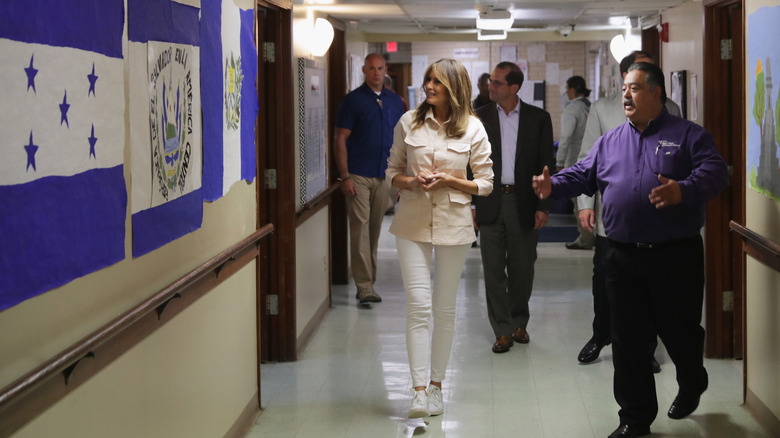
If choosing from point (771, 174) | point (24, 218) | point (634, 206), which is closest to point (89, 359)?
point (24, 218)

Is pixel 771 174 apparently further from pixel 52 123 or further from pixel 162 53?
pixel 52 123

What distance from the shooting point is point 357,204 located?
7.13m

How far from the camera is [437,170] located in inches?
175

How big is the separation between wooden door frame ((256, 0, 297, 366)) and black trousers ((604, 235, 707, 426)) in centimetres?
205

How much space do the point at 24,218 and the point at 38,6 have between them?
0.45 m

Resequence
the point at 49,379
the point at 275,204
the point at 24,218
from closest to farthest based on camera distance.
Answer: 1. the point at 24,218
2. the point at 49,379
3. the point at 275,204

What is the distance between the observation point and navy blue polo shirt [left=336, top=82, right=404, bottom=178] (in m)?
7.12

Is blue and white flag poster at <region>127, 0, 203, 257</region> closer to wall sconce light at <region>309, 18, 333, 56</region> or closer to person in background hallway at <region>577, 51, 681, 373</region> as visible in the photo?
person in background hallway at <region>577, 51, 681, 373</region>

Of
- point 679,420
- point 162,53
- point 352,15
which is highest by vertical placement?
point 352,15

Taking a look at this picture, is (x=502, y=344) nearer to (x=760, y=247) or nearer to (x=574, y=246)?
(x=760, y=247)

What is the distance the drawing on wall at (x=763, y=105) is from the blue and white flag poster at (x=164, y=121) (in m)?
2.30

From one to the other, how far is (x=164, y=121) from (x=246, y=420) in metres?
1.81

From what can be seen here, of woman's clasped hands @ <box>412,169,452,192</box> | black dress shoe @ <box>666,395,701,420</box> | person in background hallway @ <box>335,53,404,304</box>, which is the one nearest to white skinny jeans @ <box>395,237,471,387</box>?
woman's clasped hands @ <box>412,169,452,192</box>

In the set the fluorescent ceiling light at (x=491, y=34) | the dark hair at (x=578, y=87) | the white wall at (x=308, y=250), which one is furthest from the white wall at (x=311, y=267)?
the fluorescent ceiling light at (x=491, y=34)
